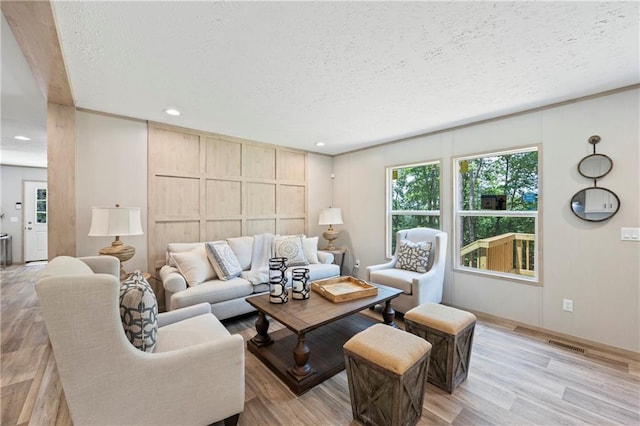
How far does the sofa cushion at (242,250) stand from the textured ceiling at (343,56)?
1.66 m

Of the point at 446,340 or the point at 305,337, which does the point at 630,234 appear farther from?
the point at 305,337

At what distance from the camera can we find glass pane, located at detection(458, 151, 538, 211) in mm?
3072

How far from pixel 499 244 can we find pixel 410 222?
1.22 m

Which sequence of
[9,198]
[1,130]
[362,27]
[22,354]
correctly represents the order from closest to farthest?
[362,27] < [22,354] < [1,130] < [9,198]

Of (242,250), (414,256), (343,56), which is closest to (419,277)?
(414,256)

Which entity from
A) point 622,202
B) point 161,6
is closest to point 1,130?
point 161,6

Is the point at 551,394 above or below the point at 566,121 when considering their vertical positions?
below

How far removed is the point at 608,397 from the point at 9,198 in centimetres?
1036

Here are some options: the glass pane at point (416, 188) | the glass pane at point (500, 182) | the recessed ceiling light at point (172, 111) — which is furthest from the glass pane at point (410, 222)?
the recessed ceiling light at point (172, 111)

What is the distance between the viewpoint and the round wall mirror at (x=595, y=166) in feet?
8.34

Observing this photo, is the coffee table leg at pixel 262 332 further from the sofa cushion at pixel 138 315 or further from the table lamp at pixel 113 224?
the table lamp at pixel 113 224

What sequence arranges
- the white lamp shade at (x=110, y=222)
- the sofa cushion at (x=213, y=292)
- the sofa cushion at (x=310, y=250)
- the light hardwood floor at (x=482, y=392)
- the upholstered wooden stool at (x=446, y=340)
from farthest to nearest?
the sofa cushion at (x=310, y=250) → the sofa cushion at (x=213, y=292) → the white lamp shade at (x=110, y=222) → the upholstered wooden stool at (x=446, y=340) → the light hardwood floor at (x=482, y=392)

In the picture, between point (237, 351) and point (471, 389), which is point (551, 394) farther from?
point (237, 351)

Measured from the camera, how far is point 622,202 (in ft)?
8.13
